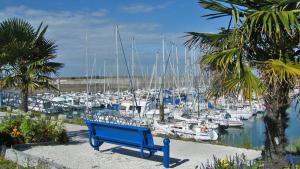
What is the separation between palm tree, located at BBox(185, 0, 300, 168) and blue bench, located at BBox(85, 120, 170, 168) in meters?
2.10

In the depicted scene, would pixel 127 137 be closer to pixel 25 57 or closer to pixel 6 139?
pixel 6 139

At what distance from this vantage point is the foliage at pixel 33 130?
11617 mm

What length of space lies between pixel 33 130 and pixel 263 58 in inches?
279

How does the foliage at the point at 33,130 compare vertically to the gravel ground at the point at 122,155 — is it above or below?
above

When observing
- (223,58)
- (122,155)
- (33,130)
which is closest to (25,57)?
(33,130)

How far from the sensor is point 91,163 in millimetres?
9578

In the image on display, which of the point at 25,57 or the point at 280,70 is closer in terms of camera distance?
the point at 280,70

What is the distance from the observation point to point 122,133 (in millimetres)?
9766

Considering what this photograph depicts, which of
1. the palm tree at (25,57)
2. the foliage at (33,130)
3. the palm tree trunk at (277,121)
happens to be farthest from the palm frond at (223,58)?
the palm tree at (25,57)

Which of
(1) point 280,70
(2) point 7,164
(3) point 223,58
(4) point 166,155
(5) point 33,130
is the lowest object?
(2) point 7,164

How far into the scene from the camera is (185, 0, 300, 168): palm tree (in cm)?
659

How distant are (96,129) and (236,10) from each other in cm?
520

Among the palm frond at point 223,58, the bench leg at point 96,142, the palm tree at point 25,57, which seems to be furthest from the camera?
the palm tree at point 25,57

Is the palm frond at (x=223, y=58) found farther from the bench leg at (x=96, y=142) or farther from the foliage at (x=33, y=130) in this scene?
the foliage at (x=33, y=130)
